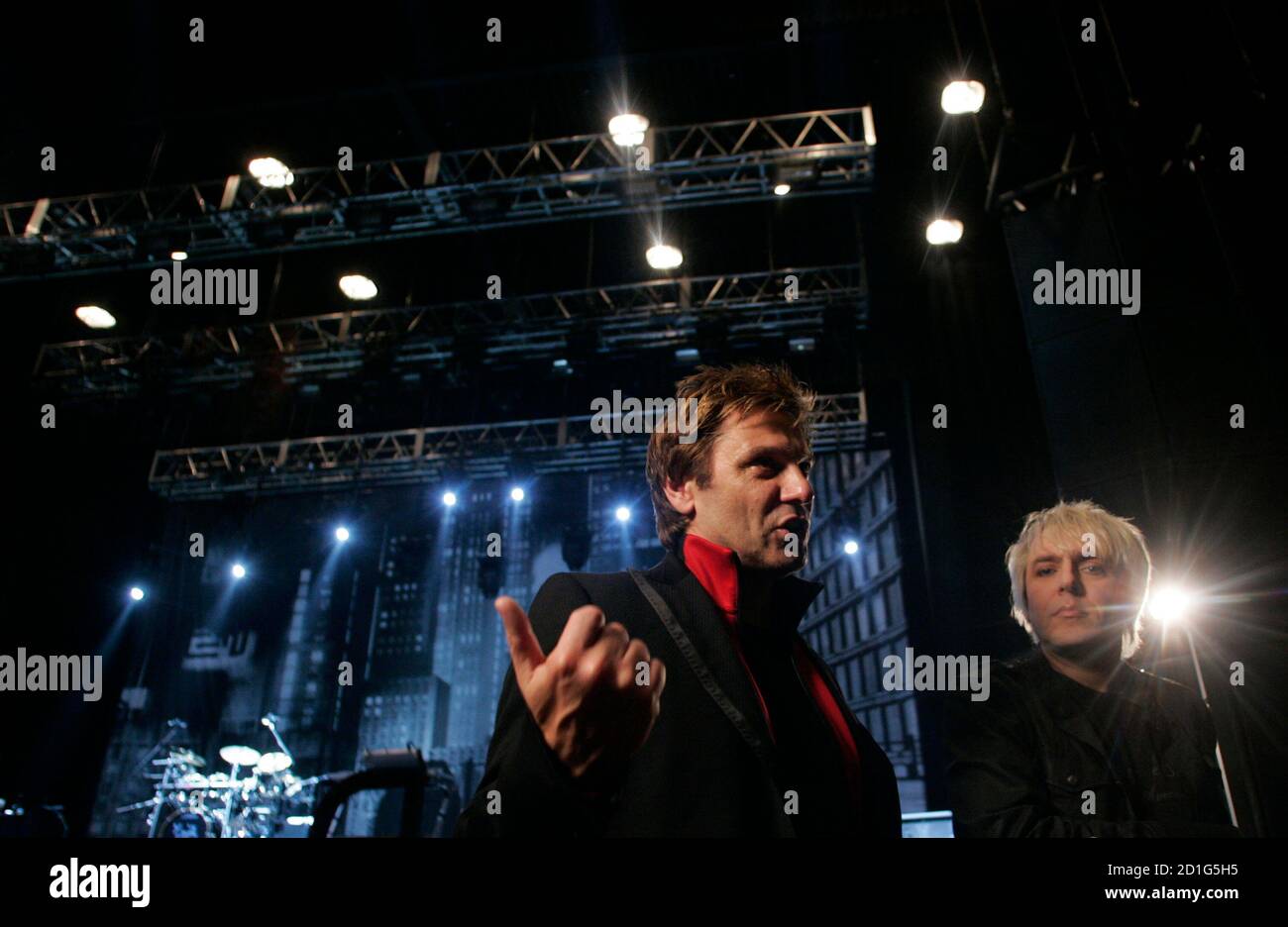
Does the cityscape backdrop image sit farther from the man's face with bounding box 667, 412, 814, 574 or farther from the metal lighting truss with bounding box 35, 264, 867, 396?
the man's face with bounding box 667, 412, 814, 574

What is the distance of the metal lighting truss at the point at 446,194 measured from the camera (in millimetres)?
7250

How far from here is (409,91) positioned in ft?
23.5

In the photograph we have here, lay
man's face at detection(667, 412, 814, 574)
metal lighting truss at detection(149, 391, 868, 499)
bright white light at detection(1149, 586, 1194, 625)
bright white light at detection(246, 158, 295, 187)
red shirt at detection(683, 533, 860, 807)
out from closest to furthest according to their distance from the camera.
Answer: red shirt at detection(683, 533, 860, 807) → man's face at detection(667, 412, 814, 574) → bright white light at detection(1149, 586, 1194, 625) → bright white light at detection(246, 158, 295, 187) → metal lighting truss at detection(149, 391, 868, 499)

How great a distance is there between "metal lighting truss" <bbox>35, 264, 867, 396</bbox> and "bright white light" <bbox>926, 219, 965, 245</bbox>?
1091 mm

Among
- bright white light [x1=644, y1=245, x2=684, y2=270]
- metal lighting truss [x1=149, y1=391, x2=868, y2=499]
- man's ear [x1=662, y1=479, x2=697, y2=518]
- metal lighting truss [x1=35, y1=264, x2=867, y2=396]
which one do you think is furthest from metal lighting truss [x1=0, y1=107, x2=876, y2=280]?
man's ear [x1=662, y1=479, x2=697, y2=518]

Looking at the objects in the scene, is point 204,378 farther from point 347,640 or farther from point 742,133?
point 742,133

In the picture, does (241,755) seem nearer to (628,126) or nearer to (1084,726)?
(628,126)

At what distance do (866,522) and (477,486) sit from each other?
7296 millimetres

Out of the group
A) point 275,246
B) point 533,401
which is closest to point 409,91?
point 275,246

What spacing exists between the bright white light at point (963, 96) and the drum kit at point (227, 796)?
36.3ft

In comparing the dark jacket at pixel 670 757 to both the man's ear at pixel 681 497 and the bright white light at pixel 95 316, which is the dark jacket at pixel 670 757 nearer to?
the man's ear at pixel 681 497

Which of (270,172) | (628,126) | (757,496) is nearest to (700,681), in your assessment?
(757,496)

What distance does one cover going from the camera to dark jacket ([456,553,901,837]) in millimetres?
1042

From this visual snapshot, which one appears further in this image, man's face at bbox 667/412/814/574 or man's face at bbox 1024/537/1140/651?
man's face at bbox 1024/537/1140/651
